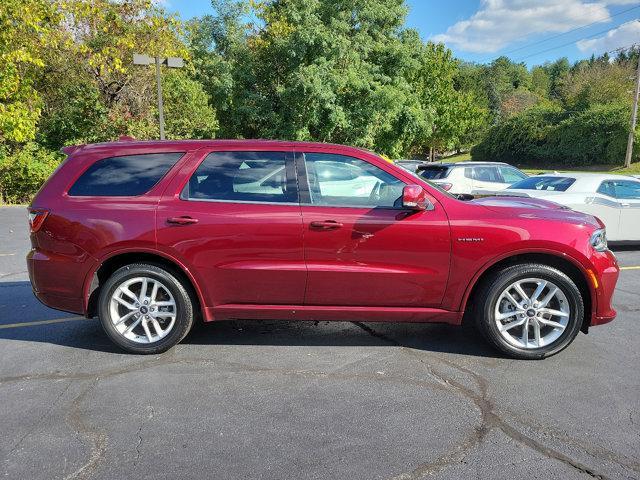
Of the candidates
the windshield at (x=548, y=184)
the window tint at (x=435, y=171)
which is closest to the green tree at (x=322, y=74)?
the window tint at (x=435, y=171)

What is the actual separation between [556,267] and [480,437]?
1.83 m

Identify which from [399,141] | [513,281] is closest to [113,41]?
[399,141]

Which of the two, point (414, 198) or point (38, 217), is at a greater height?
point (414, 198)

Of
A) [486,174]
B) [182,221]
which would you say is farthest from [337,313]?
[486,174]

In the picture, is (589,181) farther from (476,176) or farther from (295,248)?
(295,248)

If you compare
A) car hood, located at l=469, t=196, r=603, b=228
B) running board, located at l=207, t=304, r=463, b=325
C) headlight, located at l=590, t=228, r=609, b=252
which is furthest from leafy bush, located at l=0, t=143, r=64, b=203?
headlight, located at l=590, t=228, r=609, b=252

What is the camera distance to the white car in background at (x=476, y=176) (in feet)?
44.5

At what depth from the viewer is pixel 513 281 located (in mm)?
3998

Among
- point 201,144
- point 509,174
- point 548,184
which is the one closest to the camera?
point 201,144

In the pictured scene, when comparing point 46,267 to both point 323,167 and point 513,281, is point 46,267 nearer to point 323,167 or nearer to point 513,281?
point 323,167

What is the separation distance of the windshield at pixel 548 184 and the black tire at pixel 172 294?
742 centimetres

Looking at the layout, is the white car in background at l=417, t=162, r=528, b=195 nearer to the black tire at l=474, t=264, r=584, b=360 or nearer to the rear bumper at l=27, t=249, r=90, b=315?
the black tire at l=474, t=264, r=584, b=360

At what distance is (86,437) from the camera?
9.59ft

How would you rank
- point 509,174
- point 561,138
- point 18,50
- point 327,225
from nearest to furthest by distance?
point 327,225 → point 509,174 → point 18,50 → point 561,138
